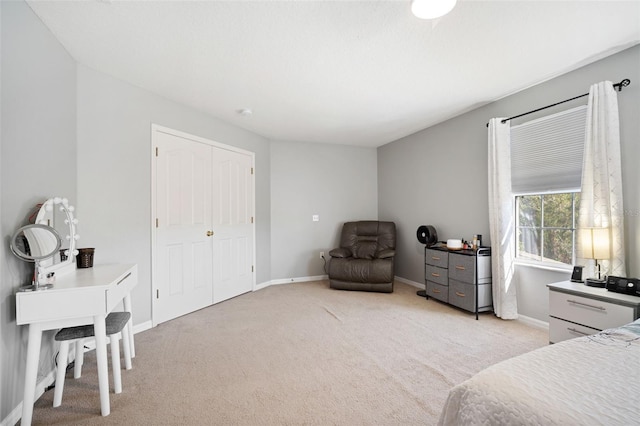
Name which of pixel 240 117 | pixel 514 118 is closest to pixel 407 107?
pixel 514 118

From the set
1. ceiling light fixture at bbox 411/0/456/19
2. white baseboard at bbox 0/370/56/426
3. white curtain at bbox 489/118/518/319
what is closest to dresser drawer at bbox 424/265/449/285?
white curtain at bbox 489/118/518/319

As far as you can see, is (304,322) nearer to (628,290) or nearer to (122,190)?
(122,190)

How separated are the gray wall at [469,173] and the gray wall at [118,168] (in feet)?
11.8

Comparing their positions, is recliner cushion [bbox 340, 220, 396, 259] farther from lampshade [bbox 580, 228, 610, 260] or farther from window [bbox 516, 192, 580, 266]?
lampshade [bbox 580, 228, 610, 260]

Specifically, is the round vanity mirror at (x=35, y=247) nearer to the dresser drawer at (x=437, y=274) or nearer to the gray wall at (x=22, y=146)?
the gray wall at (x=22, y=146)

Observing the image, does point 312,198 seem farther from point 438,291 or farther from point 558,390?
point 558,390

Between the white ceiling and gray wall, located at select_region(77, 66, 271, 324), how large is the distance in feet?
0.60

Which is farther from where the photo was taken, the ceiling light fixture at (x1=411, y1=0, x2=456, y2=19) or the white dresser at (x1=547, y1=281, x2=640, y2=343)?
the white dresser at (x1=547, y1=281, x2=640, y2=343)

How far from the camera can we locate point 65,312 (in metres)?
1.66

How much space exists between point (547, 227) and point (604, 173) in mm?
844

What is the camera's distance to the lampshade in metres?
Answer: 2.30

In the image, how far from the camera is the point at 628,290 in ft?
6.80

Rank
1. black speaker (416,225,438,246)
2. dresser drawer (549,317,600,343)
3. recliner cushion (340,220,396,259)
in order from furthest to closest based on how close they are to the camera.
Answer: recliner cushion (340,220,396,259) < black speaker (416,225,438,246) < dresser drawer (549,317,600,343)

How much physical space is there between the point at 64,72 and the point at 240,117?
6.20ft
